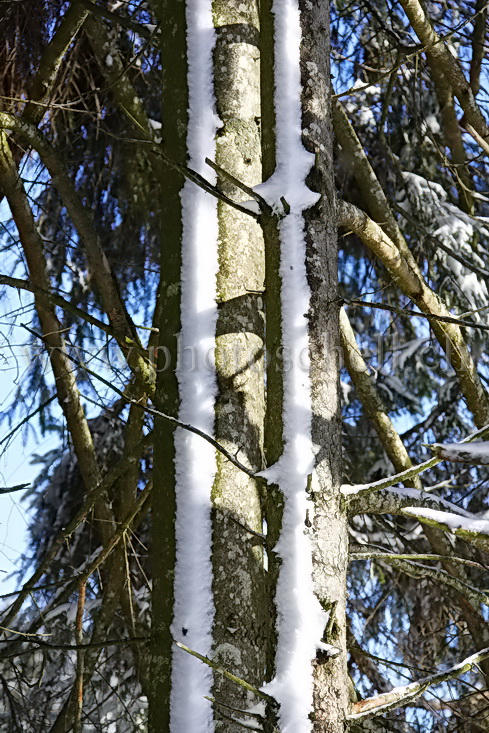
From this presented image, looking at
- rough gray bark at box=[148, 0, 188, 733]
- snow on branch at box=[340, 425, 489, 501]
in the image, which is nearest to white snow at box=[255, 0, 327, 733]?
snow on branch at box=[340, 425, 489, 501]

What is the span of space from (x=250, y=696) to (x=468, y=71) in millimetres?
4173

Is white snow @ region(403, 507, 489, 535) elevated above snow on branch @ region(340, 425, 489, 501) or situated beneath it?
situated beneath

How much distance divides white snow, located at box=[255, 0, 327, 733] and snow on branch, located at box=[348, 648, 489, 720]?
0.47 ft

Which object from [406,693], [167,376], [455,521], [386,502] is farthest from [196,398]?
[406,693]

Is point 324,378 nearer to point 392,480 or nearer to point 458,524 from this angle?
point 392,480

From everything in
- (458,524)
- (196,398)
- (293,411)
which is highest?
(196,398)

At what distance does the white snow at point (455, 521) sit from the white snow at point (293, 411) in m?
0.29

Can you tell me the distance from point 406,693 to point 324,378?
73 centimetres

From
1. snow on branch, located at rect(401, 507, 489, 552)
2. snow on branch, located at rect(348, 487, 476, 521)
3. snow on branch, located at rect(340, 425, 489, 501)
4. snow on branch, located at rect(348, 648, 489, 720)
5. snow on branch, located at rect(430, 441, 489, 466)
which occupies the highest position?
snow on branch, located at rect(348, 487, 476, 521)

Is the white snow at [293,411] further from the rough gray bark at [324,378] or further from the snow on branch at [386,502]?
the snow on branch at [386,502]

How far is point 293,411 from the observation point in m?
1.83

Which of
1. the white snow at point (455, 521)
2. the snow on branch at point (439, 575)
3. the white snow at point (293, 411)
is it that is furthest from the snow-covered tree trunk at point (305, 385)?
the snow on branch at point (439, 575)

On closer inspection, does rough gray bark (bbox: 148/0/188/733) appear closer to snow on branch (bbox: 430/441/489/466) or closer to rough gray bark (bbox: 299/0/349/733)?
rough gray bark (bbox: 299/0/349/733)

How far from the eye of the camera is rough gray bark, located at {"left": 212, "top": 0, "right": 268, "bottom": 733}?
1977 millimetres
